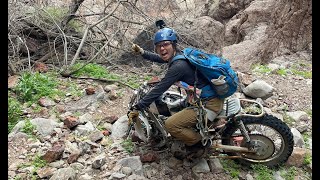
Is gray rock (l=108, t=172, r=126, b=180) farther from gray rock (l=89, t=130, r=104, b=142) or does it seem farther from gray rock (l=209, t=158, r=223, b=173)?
gray rock (l=209, t=158, r=223, b=173)

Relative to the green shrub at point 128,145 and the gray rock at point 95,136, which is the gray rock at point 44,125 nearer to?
the gray rock at point 95,136

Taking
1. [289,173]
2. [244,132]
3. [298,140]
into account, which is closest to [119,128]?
[244,132]

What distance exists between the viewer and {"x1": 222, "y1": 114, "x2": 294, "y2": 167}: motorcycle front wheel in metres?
3.73

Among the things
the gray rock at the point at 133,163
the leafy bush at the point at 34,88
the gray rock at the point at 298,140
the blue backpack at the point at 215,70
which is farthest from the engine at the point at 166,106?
the leafy bush at the point at 34,88

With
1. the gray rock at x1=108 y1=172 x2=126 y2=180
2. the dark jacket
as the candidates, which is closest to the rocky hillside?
the gray rock at x1=108 y1=172 x2=126 y2=180

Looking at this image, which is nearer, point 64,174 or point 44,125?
point 64,174

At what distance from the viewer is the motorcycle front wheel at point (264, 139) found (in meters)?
3.73

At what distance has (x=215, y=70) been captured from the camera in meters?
3.43

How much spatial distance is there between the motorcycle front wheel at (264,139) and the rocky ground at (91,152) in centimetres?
18

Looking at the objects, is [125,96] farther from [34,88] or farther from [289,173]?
[289,173]

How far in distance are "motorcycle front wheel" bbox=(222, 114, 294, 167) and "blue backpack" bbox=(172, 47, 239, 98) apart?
524mm

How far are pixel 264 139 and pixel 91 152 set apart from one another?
215 centimetres

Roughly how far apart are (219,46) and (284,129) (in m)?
4.33

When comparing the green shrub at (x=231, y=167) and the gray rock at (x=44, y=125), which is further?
the gray rock at (x=44, y=125)
